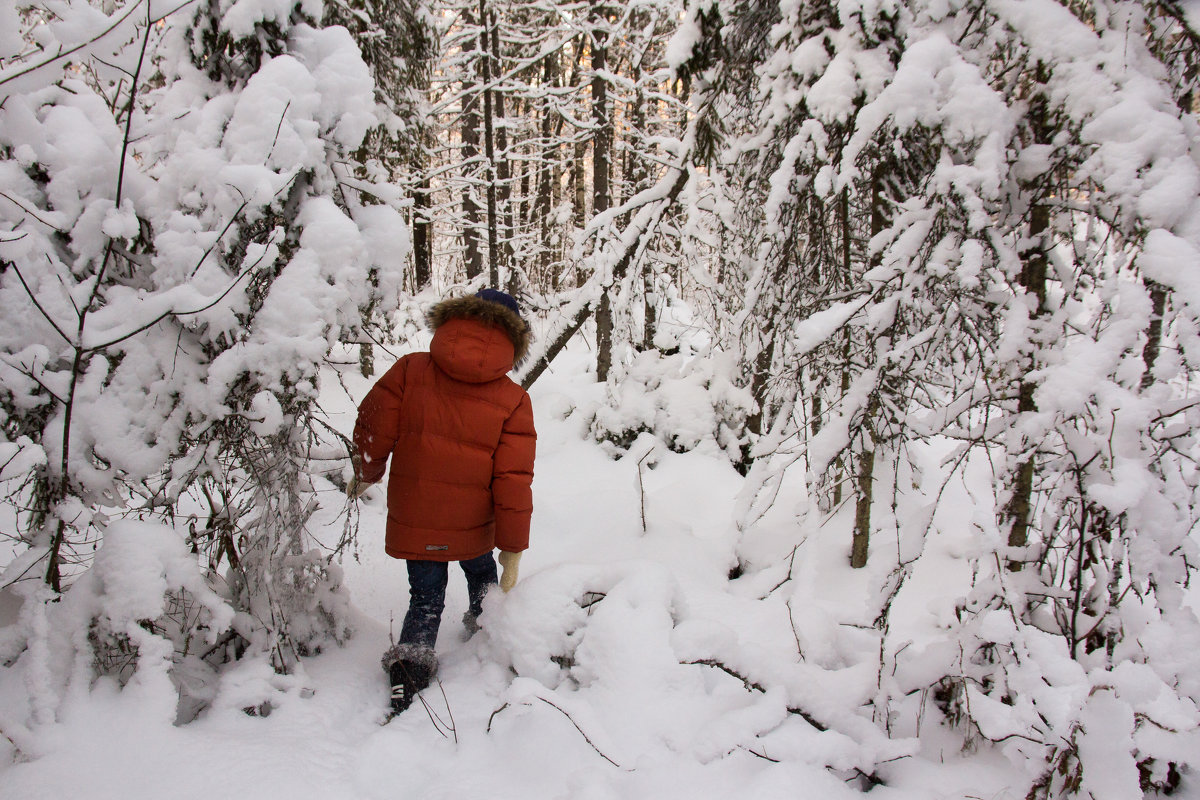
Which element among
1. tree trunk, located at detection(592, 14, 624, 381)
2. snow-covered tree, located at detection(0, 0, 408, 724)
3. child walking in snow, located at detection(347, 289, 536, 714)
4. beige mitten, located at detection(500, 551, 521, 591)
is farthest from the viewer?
tree trunk, located at detection(592, 14, 624, 381)

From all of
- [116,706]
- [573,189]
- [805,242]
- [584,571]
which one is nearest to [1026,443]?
[584,571]

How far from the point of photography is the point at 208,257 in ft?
7.00

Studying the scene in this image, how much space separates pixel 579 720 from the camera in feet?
7.05

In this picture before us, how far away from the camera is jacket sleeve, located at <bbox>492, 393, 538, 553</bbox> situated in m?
2.77

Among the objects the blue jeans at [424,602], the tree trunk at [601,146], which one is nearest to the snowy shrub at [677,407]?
the tree trunk at [601,146]

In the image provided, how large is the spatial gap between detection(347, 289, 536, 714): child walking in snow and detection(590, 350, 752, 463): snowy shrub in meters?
4.20

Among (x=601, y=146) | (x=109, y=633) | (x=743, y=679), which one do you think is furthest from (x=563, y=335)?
(x=601, y=146)

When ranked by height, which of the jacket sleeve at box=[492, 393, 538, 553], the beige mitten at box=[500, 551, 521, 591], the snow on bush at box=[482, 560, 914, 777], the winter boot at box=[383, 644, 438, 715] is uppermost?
the jacket sleeve at box=[492, 393, 538, 553]

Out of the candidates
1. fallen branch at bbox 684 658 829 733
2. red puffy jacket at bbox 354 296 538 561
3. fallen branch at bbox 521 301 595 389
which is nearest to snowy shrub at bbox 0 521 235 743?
red puffy jacket at bbox 354 296 538 561

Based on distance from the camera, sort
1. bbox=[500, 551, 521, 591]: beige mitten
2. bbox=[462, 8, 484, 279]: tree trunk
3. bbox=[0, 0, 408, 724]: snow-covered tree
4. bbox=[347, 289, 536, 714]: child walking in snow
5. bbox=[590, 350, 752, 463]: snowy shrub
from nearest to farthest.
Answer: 1. bbox=[0, 0, 408, 724]: snow-covered tree
2. bbox=[347, 289, 536, 714]: child walking in snow
3. bbox=[500, 551, 521, 591]: beige mitten
4. bbox=[590, 350, 752, 463]: snowy shrub
5. bbox=[462, 8, 484, 279]: tree trunk

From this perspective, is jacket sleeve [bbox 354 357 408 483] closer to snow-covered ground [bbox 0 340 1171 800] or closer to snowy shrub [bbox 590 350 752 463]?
snow-covered ground [bbox 0 340 1171 800]

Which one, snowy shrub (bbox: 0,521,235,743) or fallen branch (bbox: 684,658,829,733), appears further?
fallen branch (bbox: 684,658,829,733)

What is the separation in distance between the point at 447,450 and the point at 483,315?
67 cm

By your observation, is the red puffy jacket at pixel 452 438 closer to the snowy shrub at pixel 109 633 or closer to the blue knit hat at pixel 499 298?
the blue knit hat at pixel 499 298
